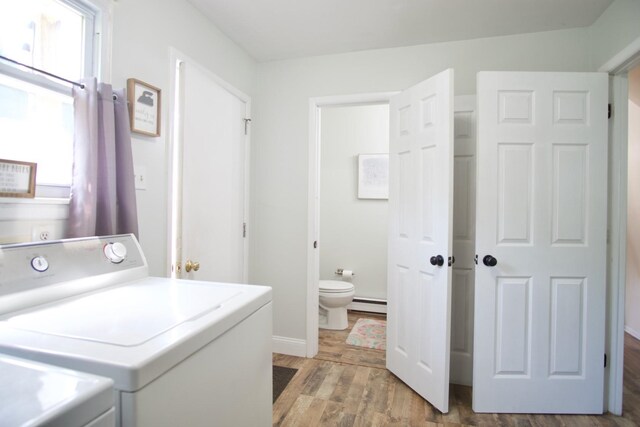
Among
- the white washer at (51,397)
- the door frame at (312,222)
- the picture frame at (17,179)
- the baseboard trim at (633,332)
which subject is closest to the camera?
the white washer at (51,397)

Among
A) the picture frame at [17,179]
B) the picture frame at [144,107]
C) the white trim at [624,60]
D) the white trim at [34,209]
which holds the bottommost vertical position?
the white trim at [34,209]

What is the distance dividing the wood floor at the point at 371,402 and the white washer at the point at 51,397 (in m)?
1.54

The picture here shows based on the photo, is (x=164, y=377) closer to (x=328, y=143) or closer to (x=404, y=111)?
(x=404, y=111)

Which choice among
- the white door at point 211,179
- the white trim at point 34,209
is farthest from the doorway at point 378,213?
the white trim at point 34,209

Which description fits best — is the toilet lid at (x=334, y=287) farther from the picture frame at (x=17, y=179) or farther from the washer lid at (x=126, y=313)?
the picture frame at (x=17, y=179)

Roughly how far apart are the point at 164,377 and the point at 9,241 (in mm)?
878

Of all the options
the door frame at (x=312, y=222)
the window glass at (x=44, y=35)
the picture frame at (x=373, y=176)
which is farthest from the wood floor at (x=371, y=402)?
the window glass at (x=44, y=35)

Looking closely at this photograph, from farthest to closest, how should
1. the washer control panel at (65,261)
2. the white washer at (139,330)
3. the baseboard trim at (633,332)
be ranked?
the baseboard trim at (633,332) < the washer control panel at (65,261) < the white washer at (139,330)

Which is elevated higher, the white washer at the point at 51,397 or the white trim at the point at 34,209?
the white trim at the point at 34,209

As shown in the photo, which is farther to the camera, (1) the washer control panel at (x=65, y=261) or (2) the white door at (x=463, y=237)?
(2) the white door at (x=463, y=237)

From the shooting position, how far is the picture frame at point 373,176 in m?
3.76

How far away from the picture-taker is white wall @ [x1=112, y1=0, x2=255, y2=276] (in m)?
1.56

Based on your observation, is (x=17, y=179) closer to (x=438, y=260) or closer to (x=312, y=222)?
(x=312, y=222)

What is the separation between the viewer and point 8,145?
1150mm
